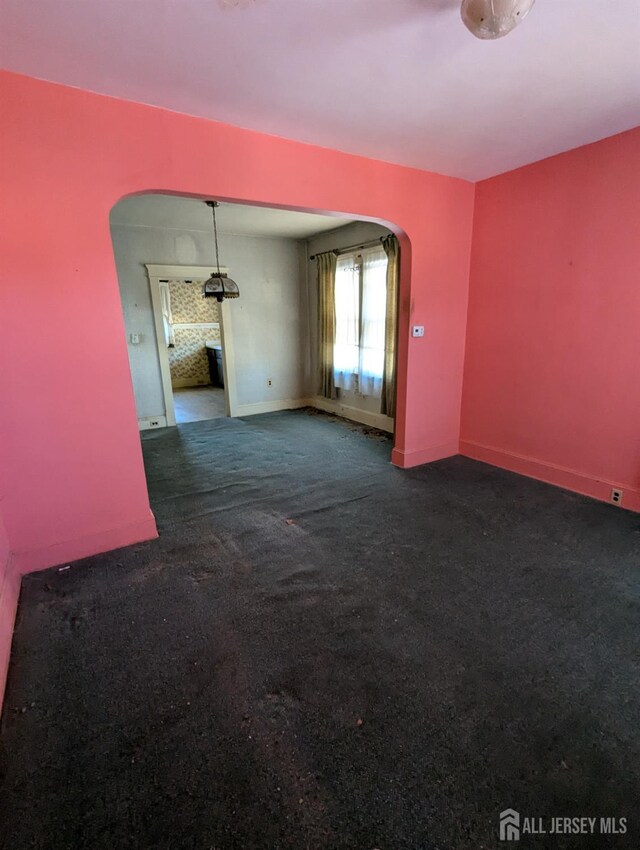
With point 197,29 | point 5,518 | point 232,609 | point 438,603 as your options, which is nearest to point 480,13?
point 197,29

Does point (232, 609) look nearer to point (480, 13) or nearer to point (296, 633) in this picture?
point (296, 633)

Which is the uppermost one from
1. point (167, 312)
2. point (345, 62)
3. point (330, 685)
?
point (345, 62)

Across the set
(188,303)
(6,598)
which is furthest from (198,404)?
(6,598)

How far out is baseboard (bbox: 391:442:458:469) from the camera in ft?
12.5

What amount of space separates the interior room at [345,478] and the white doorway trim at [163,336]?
1.15 meters

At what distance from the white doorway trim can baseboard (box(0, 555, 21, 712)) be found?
3.55 meters

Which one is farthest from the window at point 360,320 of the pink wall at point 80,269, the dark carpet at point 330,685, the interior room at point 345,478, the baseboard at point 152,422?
the dark carpet at point 330,685

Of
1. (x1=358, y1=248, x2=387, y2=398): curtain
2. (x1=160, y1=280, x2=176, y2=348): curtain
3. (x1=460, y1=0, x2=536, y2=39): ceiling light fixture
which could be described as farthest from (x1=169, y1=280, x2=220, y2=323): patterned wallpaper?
(x1=460, y1=0, x2=536, y2=39): ceiling light fixture

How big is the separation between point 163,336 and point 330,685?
482cm

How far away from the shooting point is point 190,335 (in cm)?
930

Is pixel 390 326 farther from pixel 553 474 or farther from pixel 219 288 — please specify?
A: pixel 553 474

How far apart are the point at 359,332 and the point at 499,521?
3.17m

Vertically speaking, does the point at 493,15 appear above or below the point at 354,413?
above

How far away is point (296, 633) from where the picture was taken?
72.2 inches
